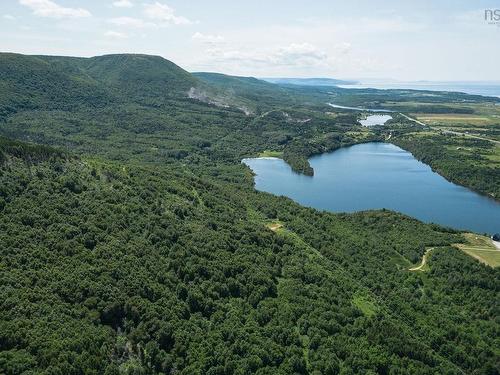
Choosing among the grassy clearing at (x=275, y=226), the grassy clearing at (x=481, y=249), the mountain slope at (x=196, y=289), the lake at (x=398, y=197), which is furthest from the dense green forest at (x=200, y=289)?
the lake at (x=398, y=197)

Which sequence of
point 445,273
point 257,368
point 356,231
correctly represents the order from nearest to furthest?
point 257,368, point 445,273, point 356,231

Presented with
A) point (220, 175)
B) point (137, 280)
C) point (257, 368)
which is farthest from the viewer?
point (220, 175)

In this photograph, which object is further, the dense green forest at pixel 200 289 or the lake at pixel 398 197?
the lake at pixel 398 197

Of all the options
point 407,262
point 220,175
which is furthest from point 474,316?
point 220,175

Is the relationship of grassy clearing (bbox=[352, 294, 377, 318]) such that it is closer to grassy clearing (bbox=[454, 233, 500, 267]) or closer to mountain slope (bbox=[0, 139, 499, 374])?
mountain slope (bbox=[0, 139, 499, 374])

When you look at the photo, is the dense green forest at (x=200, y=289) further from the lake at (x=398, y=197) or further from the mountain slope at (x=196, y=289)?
the lake at (x=398, y=197)

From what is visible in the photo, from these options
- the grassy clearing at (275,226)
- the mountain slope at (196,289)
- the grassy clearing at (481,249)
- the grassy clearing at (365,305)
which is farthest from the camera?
the grassy clearing at (275,226)

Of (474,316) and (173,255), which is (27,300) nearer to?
(173,255)

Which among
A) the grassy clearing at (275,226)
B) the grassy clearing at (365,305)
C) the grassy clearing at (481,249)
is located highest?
the grassy clearing at (275,226)

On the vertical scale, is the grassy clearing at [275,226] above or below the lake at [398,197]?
above
